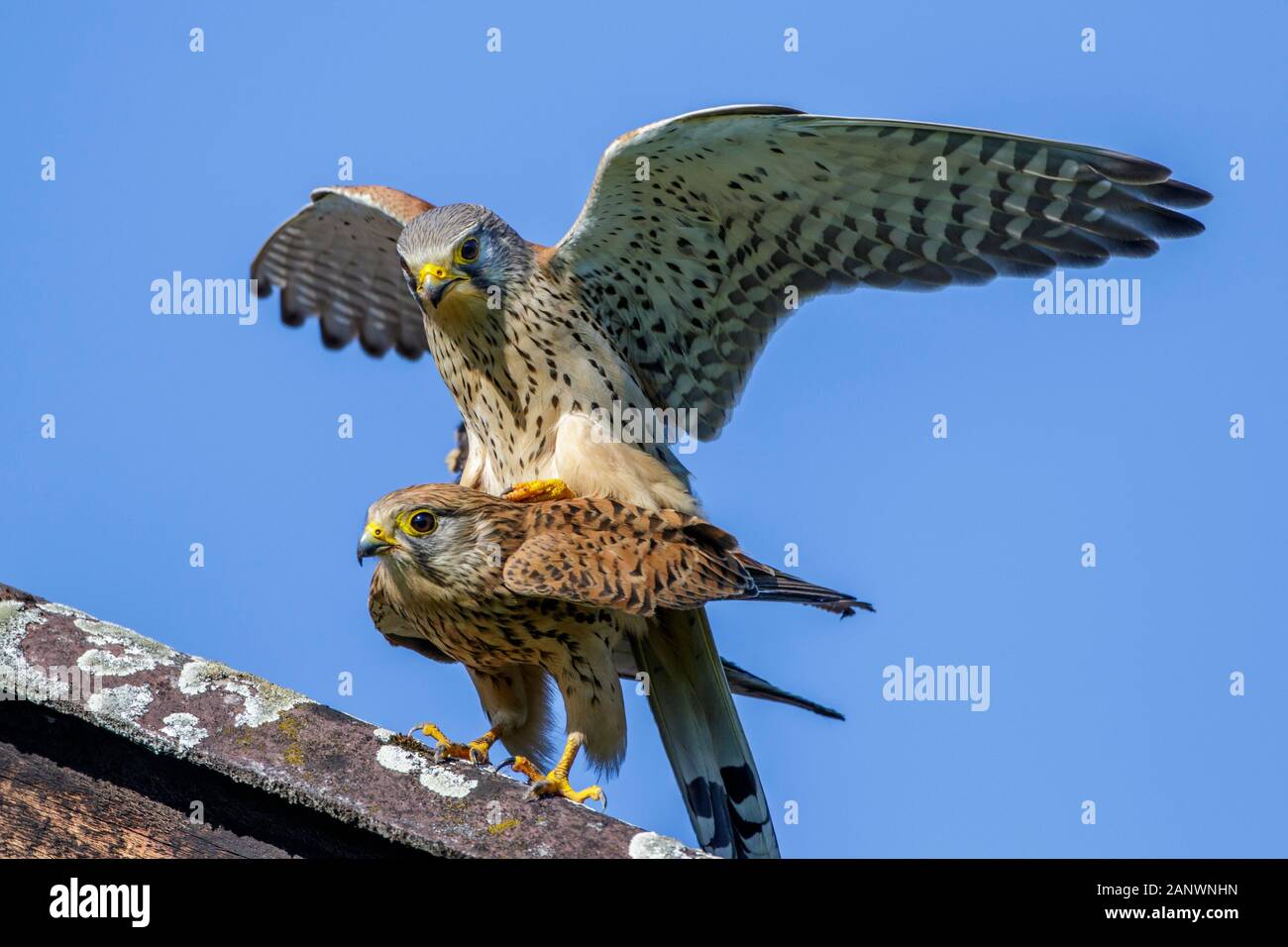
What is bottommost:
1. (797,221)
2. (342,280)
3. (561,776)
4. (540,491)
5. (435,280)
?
(561,776)

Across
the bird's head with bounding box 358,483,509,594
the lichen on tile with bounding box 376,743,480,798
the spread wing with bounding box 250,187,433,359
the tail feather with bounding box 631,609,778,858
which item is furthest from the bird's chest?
the spread wing with bounding box 250,187,433,359

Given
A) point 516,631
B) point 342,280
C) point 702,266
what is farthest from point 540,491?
point 342,280

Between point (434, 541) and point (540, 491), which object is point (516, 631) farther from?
point (540, 491)

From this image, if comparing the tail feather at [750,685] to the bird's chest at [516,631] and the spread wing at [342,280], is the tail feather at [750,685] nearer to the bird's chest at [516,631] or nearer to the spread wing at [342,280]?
the bird's chest at [516,631]

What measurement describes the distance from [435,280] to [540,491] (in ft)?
2.76

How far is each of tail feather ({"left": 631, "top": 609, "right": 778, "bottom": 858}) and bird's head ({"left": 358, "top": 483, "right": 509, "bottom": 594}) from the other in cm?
76

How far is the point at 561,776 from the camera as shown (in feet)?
15.9

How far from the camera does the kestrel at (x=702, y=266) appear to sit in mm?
5590

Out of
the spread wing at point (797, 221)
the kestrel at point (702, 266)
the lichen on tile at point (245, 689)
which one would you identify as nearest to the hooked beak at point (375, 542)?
the kestrel at point (702, 266)

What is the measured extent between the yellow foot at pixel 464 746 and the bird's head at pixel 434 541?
1.43 ft

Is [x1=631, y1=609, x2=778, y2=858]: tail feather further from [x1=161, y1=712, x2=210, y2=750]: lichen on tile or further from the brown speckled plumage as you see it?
[x1=161, y1=712, x2=210, y2=750]: lichen on tile

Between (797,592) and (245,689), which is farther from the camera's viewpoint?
(797,592)

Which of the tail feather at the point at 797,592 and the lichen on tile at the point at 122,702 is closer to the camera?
the lichen on tile at the point at 122,702
